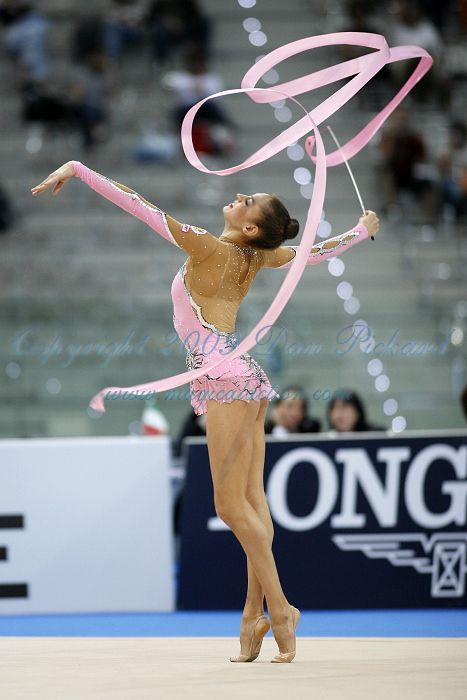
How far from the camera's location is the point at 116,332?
30.3 feet

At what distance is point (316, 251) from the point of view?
4531 millimetres

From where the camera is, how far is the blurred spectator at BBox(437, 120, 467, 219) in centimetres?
1038

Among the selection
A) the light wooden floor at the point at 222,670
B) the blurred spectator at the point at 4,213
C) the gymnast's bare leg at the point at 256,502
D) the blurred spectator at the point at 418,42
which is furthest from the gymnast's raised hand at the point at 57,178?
the blurred spectator at the point at 418,42

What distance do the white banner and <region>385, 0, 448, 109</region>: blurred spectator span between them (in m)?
5.94

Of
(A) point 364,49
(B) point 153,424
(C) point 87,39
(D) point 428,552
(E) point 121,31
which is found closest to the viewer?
(D) point 428,552

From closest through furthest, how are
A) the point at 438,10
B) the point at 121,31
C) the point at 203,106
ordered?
the point at 203,106 < the point at 121,31 < the point at 438,10

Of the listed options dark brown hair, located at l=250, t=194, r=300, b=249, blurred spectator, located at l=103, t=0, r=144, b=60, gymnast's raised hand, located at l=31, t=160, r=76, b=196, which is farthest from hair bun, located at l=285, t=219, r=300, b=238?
blurred spectator, located at l=103, t=0, r=144, b=60

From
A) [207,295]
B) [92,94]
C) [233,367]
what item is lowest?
[233,367]

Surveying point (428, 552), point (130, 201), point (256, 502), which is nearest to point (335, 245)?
point (130, 201)

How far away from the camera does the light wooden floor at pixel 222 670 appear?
3.38 meters

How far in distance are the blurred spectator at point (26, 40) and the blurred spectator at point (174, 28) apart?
1065 millimetres

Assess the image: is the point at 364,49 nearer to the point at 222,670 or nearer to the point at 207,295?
the point at 207,295

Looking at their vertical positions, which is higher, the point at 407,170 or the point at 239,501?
the point at 407,170

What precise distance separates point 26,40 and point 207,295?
26.8 feet
